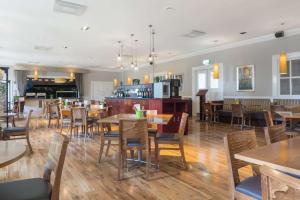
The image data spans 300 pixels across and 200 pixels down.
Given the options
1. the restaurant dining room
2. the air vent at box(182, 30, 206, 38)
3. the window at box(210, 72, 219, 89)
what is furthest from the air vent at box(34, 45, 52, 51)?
the window at box(210, 72, 219, 89)

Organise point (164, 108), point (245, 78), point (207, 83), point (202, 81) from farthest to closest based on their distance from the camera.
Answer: point (202, 81), point (207, 83), point (245, 78), point (164, 108)

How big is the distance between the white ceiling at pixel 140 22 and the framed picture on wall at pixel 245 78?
1.08 m

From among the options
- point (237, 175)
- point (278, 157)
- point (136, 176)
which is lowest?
point (136, 176)

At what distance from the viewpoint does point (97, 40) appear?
25.7 ft

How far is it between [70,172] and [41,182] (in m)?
1.79

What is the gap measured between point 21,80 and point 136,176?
1192 cm

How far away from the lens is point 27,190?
1.62 metres

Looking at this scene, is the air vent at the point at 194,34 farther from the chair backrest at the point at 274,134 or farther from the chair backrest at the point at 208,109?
the chair backrest at the point at 274,134

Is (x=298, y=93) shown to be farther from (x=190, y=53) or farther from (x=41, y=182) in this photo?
(x=41, y=182)

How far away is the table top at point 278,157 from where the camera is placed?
1202 millimetres

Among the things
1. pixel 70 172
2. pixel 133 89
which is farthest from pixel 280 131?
pixel 133 89

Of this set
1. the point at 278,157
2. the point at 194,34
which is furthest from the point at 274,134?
the point at 194,34

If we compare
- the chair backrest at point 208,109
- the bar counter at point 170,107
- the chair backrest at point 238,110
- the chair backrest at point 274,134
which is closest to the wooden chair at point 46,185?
the chair backrest at point 274,134

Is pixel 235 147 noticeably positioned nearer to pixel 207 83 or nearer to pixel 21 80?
pixel 207 83
